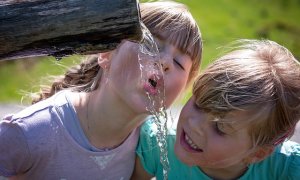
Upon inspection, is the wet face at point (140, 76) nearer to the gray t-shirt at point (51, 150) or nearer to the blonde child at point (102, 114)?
the blonde child at point (102, 114)

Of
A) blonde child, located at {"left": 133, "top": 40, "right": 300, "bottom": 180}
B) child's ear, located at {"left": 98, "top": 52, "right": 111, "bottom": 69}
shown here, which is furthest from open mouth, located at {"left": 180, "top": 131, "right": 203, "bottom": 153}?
child's ear, located at {"left": 98, "top": 52, "right": 111, "bottom": 69}

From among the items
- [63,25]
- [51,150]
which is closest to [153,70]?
[51,150]

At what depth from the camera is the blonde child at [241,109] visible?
2.42 meters

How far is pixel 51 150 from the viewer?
8.57 feet

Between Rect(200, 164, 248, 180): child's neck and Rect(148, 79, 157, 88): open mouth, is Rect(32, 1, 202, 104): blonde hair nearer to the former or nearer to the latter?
Rect(148, 79, 157, 88): open mouth

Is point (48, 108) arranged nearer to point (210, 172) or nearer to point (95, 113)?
point (95, 113)

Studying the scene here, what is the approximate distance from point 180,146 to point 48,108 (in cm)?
57

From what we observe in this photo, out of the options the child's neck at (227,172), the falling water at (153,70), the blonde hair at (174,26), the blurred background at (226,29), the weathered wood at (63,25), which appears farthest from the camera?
the blurred background at (226,29)

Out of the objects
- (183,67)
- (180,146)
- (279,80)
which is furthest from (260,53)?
(180,146)

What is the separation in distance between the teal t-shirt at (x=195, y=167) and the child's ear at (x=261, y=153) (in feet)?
0.56

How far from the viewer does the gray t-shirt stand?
250 centimetres

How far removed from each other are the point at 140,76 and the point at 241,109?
1.33ft

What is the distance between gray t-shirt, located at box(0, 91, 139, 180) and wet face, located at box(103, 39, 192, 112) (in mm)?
277

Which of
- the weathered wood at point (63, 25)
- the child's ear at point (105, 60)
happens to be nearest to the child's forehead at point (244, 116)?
the child's ear at point (105, 60)
